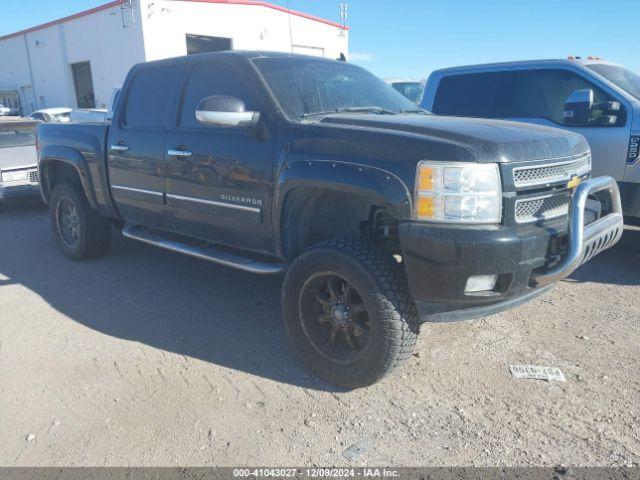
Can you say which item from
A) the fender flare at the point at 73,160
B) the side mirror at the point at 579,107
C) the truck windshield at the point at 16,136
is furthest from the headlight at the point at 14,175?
the side mirror at the point at 579,107

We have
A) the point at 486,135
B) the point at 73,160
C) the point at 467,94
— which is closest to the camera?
the point at 486,135

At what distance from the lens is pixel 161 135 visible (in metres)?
4.37

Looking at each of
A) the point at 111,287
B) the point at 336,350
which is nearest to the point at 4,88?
the point at 111,287

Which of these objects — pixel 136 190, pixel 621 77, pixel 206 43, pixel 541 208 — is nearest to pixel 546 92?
pixel 621 77

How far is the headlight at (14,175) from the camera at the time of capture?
808 centimetres

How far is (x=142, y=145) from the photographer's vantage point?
452 cm

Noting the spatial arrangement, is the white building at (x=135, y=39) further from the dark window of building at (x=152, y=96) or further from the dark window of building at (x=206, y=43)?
the dark window of building at (x=152, y=96)

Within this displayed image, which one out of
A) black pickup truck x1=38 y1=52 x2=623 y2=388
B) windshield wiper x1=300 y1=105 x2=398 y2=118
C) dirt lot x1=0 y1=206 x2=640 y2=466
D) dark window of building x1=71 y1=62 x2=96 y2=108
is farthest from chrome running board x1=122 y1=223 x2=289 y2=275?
dark window of building x1=71 y1=62 x2=96 y2=108

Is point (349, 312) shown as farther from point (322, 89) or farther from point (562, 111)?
point (562, 111)

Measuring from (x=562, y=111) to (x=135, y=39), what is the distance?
2383 cm

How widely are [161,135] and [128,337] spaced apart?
1.64m

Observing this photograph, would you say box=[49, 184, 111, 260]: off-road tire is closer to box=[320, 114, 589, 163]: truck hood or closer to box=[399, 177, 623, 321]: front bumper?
box=[320, 114, 589, 163]: truck hood

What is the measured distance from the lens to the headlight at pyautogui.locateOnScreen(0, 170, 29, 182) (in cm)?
808

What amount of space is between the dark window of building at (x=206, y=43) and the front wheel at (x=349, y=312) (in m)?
25.5
